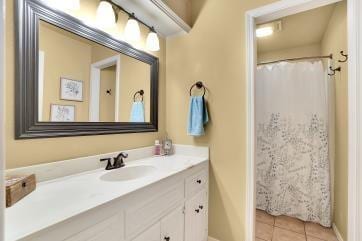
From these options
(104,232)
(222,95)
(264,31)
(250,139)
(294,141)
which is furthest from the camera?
(264,31)

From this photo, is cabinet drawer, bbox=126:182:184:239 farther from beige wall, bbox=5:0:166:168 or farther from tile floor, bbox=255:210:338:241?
tile floor, bbox=255:210:338:241

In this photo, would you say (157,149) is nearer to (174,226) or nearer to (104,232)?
(174,226)

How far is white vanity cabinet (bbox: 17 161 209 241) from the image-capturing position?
0.70m

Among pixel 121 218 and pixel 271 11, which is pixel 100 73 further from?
pixel 271 11

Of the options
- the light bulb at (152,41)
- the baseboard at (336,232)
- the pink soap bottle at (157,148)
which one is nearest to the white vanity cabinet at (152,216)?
the pink soap bottle at (157,148)

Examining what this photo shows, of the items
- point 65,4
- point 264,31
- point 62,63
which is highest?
point 264,31

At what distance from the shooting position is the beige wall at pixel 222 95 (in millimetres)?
1578

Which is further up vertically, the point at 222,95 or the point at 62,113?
the point at 222,95

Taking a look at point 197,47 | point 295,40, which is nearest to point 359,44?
point 197,47

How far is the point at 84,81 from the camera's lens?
1293 millimetres

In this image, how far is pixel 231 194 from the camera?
5.30ft

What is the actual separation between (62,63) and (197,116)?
1.09 m

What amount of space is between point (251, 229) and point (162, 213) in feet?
2.89

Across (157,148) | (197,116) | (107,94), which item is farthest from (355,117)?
(107,94)
